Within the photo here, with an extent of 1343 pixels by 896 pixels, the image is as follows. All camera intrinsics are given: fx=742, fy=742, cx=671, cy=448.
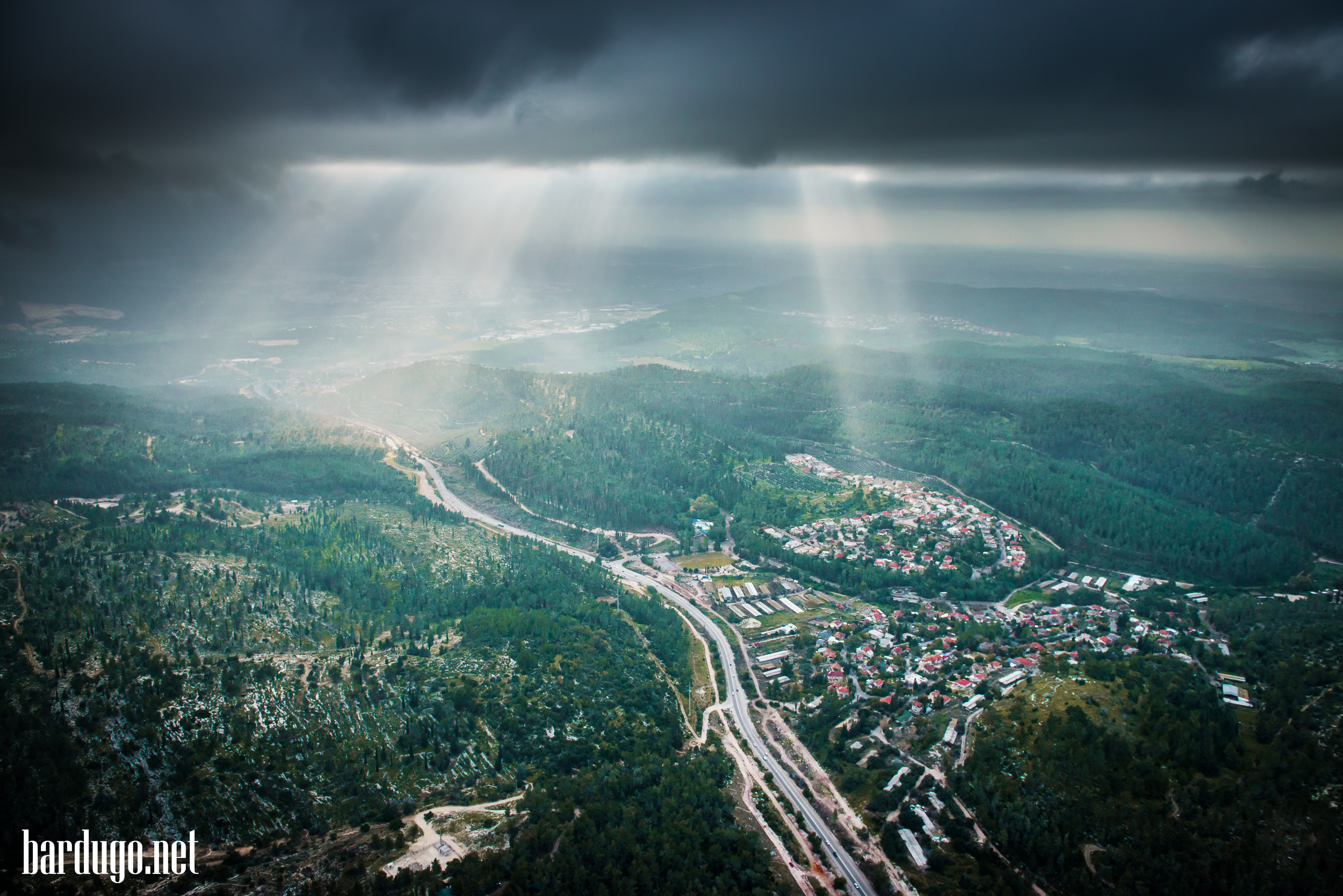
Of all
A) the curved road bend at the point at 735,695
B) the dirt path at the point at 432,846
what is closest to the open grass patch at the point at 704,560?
the curved road bend at the point at 735,695

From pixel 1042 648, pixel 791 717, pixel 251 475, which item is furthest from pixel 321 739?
pixel 251 475

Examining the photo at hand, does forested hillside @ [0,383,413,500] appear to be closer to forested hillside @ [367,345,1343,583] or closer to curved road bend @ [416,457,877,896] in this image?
curved road bend @ [416,457,877,896]

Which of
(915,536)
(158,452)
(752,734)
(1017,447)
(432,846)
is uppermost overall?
(1017,447)

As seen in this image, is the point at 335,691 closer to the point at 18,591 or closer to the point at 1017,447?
the point at 18,591

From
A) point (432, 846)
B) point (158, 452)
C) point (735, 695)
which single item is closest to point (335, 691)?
point (432, 846)

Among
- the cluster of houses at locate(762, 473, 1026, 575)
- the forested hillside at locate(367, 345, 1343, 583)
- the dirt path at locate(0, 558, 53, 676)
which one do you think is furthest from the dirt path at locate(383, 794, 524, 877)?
the forested hillside at locate(367, 345, 1343, 583)

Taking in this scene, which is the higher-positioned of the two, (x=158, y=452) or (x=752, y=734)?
(x=158, y=452)

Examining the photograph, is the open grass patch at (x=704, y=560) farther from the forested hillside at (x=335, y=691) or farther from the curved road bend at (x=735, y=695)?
the forested hillside at (x=335, y=691)

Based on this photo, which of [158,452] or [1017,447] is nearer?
[158,452]
